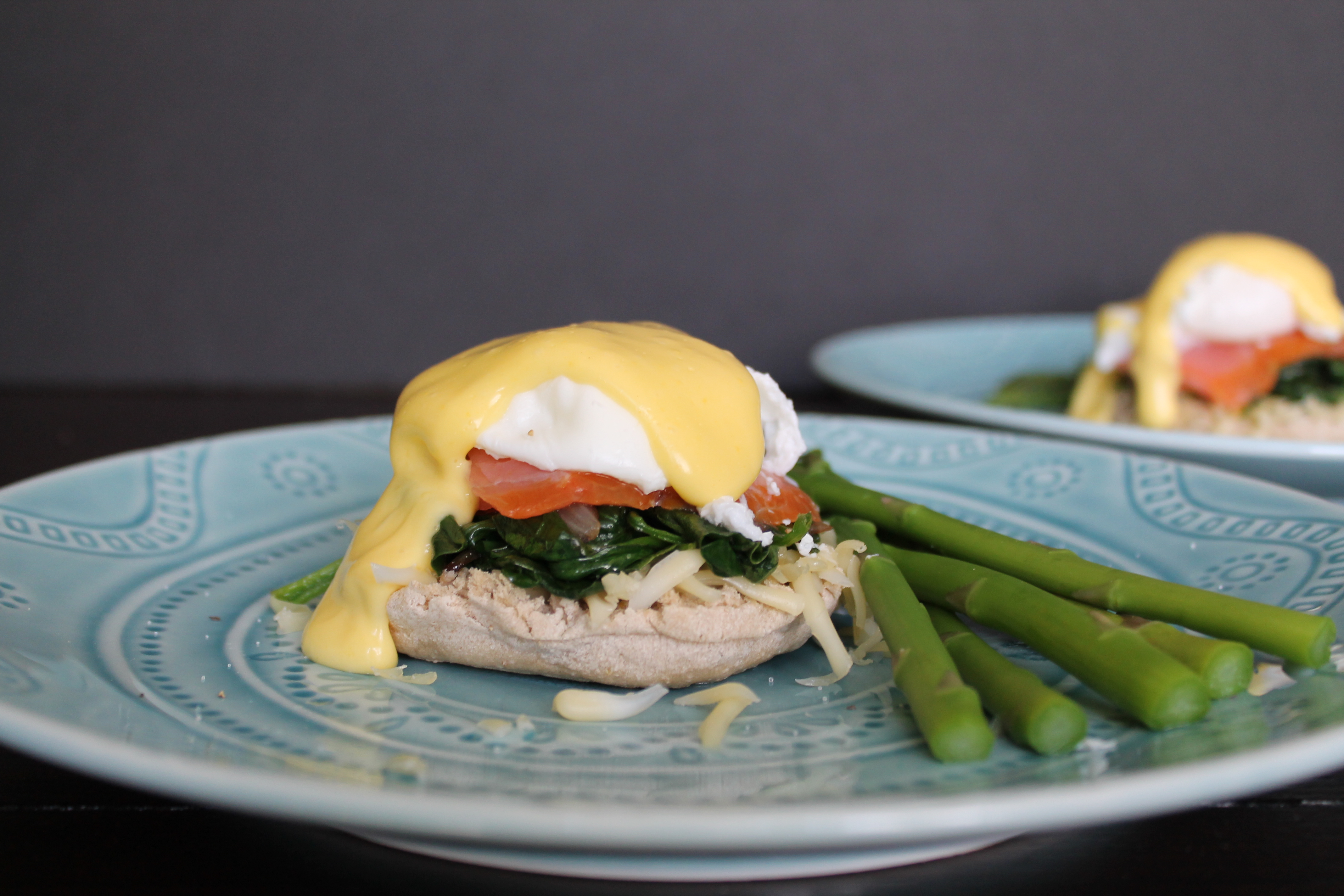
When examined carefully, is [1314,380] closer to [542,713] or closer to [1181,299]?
[1181,299]

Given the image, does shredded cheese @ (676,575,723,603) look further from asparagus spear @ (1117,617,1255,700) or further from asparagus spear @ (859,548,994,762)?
asparagus spear @ (1117,617,1255,700)

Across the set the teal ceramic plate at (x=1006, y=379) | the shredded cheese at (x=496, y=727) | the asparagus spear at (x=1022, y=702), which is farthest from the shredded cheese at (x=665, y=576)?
the teal ceramic plate at (x=1006, y=379)

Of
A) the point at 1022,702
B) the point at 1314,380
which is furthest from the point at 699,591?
the point at 1314,380

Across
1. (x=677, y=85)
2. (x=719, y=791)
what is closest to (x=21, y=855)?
(x=719, y=791)

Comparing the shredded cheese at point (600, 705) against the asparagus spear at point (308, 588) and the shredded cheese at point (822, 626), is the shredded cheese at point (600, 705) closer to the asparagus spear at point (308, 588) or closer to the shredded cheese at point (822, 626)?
the shredded cheese at point (822, 626)

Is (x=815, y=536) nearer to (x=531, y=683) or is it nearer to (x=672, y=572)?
(x=672, y=572)
